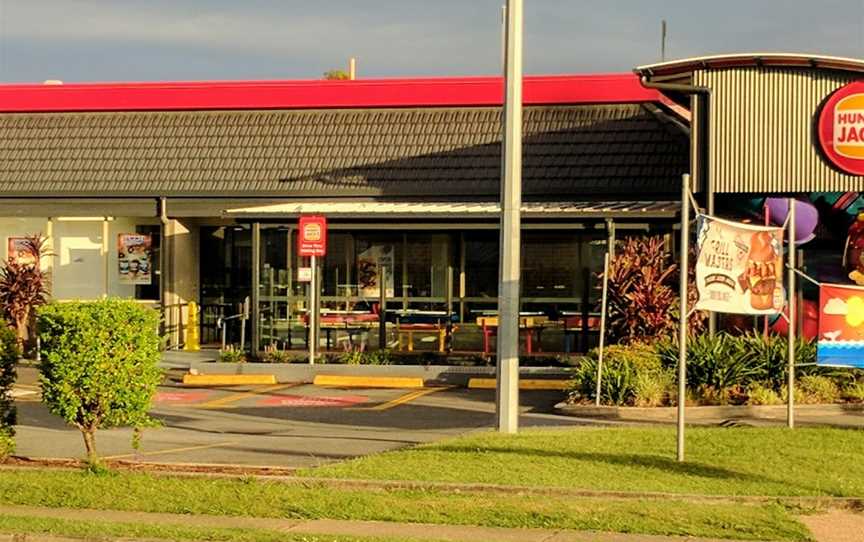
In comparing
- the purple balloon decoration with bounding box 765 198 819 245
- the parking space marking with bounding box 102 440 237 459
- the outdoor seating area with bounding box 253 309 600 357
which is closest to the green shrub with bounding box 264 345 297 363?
the outdoor seating area with bounding box 253 309 600 357

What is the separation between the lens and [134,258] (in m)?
31.3

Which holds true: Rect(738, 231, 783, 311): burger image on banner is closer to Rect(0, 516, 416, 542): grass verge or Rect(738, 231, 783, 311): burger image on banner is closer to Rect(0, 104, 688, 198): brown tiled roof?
Rect(0, 516, 416, 542): grass verge

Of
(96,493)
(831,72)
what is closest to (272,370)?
(831,72)

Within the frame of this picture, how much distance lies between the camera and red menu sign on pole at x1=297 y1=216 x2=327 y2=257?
2608 centimetres

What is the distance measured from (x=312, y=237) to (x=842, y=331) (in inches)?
537

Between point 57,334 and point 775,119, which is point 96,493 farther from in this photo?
point 775,119

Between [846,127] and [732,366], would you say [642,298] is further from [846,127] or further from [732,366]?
[846,127]

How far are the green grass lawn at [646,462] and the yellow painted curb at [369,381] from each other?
32.6 feet

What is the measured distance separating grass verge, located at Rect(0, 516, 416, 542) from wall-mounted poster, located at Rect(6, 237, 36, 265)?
20521mm

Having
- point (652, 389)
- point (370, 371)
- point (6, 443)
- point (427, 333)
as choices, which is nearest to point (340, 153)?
point (427, 333)

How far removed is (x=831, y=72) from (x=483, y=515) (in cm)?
→ 1583

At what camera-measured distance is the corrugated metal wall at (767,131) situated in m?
24.5

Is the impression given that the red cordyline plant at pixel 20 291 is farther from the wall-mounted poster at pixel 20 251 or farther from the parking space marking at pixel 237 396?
the parking space marking at pixel 237 396

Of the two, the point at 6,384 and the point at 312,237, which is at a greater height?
the point at 312,237
